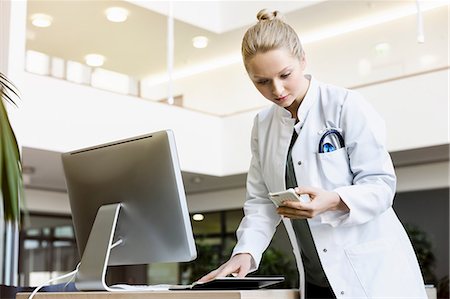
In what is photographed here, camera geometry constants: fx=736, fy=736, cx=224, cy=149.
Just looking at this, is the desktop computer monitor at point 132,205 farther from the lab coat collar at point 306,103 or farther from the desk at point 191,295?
the lab coat collar at point 306,103

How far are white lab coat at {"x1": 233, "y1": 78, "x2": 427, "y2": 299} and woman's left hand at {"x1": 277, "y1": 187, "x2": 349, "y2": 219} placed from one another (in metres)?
0.06

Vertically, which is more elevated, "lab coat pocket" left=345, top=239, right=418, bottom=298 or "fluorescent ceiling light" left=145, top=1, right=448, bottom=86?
"fluorescent ceiling light" left=145, top=1, right=448, bottom=86

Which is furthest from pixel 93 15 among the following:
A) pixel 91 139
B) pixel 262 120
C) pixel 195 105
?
pixel 262 120

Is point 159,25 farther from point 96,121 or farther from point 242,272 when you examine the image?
point 242,272

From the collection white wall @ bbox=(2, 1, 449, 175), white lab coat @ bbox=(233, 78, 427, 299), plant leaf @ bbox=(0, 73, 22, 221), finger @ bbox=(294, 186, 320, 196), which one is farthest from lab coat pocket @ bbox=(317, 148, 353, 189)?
white wall @ bbox=(2, 1, 449, 175)

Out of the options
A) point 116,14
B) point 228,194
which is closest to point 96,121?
point 116,14

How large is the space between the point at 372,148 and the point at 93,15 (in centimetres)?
806

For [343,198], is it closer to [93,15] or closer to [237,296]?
[237,296]

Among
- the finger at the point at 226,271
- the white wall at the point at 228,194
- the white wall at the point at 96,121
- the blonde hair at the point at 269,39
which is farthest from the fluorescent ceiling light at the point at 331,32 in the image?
the finger at the point at 226,271

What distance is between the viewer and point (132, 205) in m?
2.09

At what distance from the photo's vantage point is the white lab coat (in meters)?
1.86

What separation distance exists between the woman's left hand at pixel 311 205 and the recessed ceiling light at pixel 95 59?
960 centimetres

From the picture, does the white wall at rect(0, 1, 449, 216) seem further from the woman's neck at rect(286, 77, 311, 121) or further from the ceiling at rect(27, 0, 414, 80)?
the woman's neck at rect(286, 77, 311, 121)

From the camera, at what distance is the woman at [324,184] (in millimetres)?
1855
